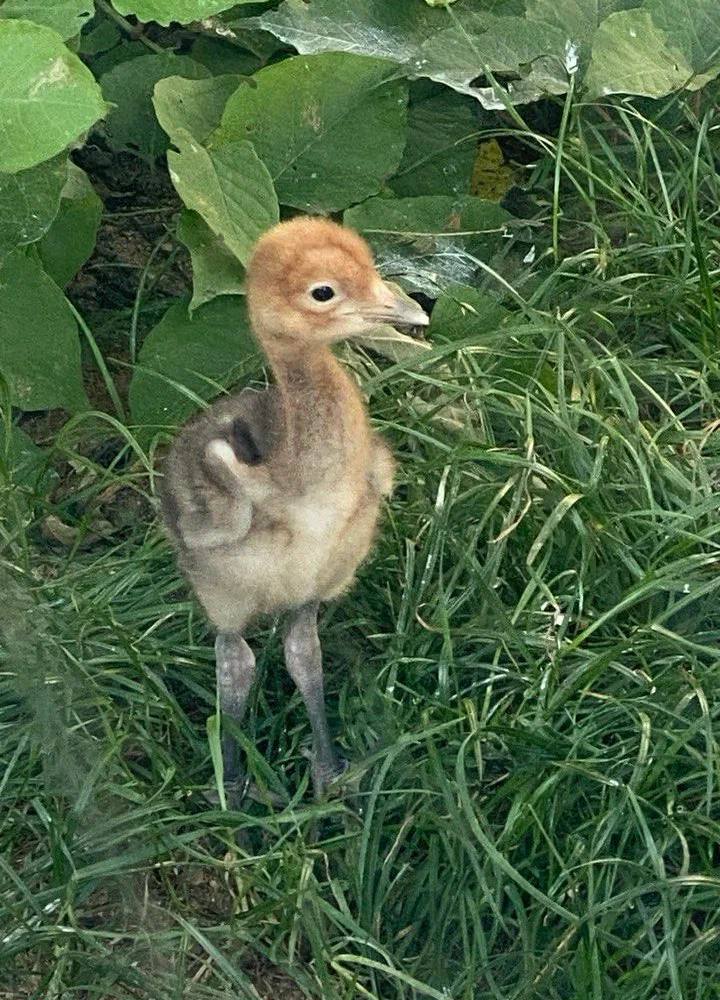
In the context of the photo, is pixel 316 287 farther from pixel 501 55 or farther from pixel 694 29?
pixel 694 29

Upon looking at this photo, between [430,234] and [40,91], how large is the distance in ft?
2.99

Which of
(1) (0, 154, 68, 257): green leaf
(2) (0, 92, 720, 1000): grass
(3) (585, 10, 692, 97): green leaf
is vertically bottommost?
(2) (0, 92, 720, 1000): grass

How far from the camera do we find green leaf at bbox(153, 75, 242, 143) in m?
3.12

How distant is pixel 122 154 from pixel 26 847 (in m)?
1.54

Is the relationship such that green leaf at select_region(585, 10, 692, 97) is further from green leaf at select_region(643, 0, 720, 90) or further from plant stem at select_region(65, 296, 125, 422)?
plant stem at select_region(65, 296, 125, 422)

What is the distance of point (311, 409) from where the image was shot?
7.89 ft

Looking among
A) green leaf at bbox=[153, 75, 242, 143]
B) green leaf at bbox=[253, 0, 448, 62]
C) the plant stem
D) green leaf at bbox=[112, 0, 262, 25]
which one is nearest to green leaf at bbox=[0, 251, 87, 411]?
the plant stem

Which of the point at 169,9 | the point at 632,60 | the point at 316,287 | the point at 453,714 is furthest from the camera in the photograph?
the point at 632,60

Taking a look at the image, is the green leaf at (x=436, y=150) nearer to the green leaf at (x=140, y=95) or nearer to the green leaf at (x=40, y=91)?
the green leaf at (x=140, y=95)

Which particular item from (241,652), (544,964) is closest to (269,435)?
(241,652)

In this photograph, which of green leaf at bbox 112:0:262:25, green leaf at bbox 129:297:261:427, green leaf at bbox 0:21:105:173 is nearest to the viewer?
green leaf at bbox 0:21:105:173

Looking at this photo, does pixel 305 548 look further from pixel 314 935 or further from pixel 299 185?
pixel 299 185

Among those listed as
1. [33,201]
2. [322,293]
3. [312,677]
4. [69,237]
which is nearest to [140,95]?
[69,237]

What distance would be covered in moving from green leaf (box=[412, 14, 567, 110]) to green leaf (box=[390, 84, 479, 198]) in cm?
10
